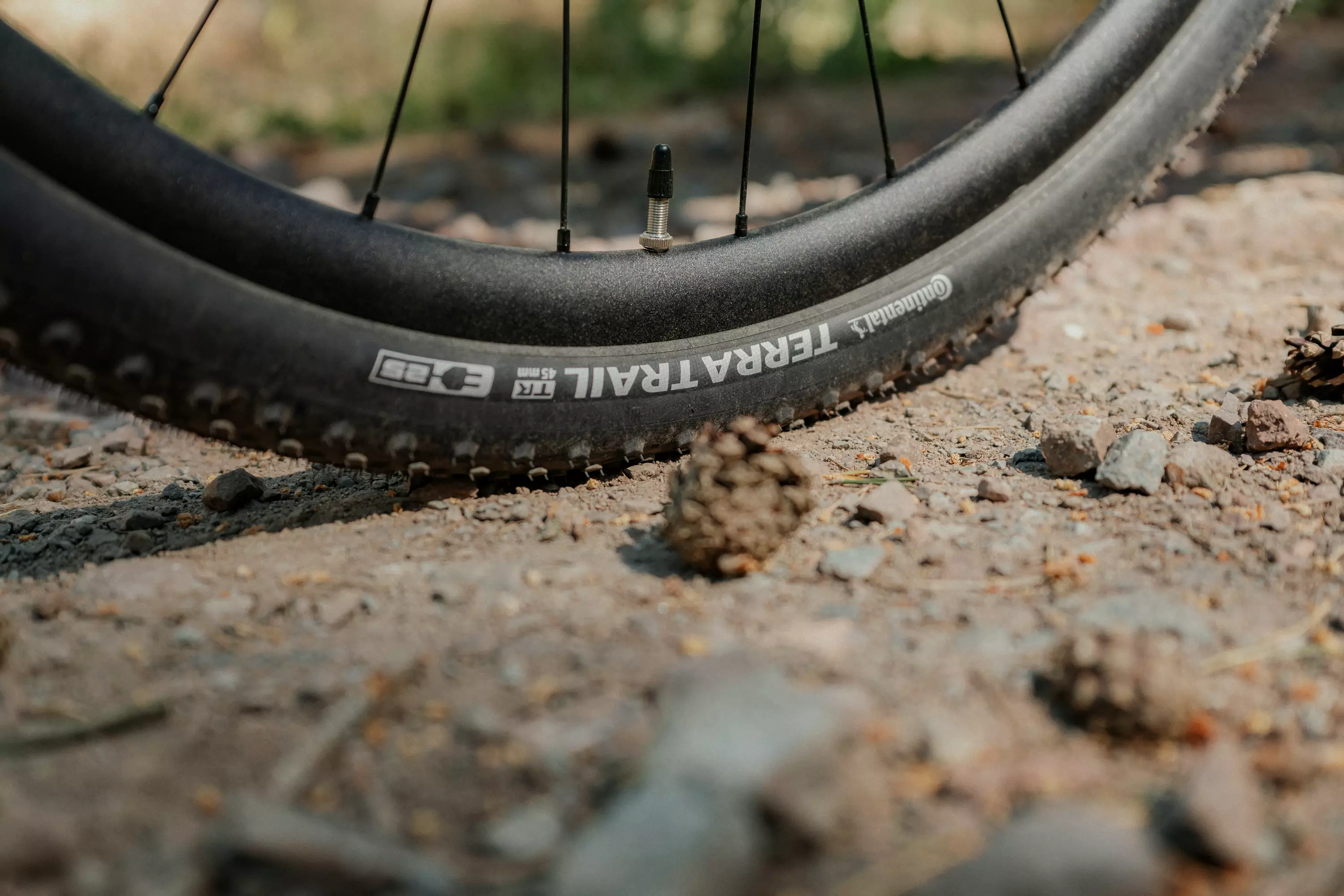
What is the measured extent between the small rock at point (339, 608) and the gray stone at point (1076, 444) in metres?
1.18

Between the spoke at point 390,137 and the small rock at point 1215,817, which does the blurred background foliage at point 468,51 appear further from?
the small rock at point 1215,817

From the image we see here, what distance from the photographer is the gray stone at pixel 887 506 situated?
179 centimetres

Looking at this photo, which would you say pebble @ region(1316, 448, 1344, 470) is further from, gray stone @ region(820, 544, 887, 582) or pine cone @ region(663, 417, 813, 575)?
pine cone @ region(663, 417, 813, 575)

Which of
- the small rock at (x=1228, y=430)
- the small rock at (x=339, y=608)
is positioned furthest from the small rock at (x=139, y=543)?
the small rock at (x=1228, y=430)

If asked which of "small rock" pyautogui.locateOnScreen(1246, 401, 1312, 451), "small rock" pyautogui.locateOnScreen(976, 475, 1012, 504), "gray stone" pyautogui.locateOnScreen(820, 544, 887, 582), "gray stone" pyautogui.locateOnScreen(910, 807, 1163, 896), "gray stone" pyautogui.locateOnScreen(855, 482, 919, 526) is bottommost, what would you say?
"gray stone" pyautogui.locateOnScreen(910, 807, 1163, 896)

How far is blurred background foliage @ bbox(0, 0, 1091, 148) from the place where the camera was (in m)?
5.20

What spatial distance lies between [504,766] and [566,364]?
2.59 feet

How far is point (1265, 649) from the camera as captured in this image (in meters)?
1.44

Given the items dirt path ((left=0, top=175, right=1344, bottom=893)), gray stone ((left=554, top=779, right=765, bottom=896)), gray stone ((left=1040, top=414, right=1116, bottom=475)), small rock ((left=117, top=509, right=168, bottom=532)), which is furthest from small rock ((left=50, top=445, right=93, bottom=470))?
gray stone ((left=1040, top=414, right=1116, bottom=475))

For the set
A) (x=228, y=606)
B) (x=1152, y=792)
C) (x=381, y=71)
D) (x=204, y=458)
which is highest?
(x=381, y=71)

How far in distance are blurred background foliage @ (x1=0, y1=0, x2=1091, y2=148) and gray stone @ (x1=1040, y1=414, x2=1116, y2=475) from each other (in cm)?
359

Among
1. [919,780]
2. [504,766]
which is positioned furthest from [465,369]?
[919,780]

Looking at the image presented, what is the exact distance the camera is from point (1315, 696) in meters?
1.35

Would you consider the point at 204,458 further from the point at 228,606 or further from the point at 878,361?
the point at 878,361
